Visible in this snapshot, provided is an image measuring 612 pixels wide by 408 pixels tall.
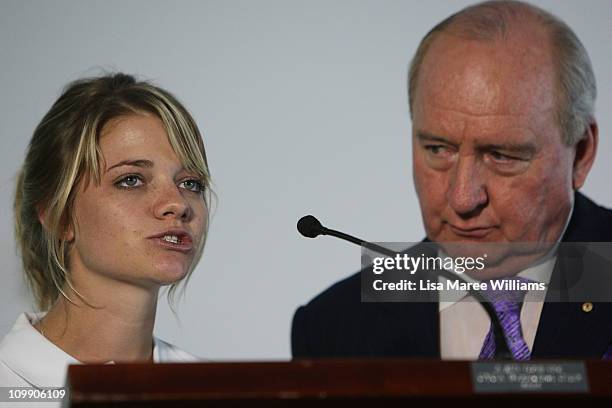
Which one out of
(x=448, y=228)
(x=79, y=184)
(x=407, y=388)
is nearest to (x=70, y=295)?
(x=79, y=184)

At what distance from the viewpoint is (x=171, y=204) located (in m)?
2.15

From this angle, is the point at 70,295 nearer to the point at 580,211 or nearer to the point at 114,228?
the point at 114,228

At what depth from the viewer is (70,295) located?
2.26m

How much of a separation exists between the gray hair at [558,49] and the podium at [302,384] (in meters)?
1.17

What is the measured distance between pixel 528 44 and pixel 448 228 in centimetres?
45

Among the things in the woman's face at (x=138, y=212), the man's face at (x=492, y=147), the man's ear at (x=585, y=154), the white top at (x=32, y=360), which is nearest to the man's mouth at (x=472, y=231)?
the man's face at (x=492, y=147)

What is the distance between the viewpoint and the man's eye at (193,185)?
224cm

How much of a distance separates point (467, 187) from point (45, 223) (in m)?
1.00

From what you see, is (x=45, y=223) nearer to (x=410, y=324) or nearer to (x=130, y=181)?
(x=130, y=181)

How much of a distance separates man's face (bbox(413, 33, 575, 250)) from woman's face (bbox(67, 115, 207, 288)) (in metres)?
0.54

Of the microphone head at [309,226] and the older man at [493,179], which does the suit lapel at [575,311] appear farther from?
the microphone head at [309,226]

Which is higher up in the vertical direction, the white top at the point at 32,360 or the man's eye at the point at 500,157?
the man's eye at the point at 500,157

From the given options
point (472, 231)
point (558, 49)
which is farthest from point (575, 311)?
point (558, 49)

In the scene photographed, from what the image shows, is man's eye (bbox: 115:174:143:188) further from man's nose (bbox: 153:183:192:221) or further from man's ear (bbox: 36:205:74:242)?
man's ear (bbox: 36:205:74:242)
